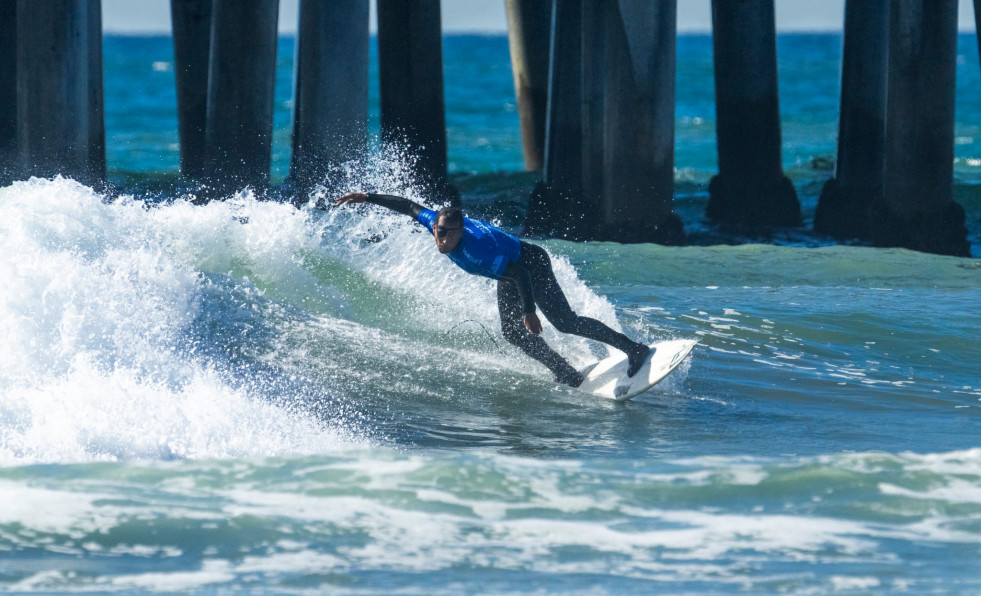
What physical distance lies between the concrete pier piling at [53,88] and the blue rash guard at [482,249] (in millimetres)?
5732

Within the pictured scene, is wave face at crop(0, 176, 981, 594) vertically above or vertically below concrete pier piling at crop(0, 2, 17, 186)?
below

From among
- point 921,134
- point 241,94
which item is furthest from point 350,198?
point 921,134

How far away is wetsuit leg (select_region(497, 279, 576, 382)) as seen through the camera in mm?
8289

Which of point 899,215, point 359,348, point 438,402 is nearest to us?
point 438,402

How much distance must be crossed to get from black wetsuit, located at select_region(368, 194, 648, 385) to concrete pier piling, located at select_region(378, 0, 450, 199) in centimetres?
695

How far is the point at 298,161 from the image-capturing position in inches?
542

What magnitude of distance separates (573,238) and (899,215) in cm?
347

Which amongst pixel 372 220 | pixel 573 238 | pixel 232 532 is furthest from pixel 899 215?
pixel 232 532

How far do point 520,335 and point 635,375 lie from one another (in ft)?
2.63

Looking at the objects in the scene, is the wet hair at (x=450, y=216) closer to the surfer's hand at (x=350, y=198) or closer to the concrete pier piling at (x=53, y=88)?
the surfer's hand at (x=350, y=198)

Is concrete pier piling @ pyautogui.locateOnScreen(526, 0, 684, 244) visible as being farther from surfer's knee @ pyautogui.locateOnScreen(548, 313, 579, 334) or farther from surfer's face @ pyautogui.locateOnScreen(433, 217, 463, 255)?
surfer's face @ pyautogui.locateOnScreen(433, 217, 463, 255)

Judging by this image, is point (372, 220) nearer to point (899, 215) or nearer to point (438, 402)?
point (438, 402)

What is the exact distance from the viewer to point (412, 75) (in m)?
15.0

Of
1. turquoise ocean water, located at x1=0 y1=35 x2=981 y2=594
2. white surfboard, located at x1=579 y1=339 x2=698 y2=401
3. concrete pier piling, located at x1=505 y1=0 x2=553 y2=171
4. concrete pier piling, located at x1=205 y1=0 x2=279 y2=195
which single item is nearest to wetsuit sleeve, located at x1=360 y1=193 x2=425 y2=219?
turquoise ocean water, located at x1=0 y1=35 x2=981 y2=594
